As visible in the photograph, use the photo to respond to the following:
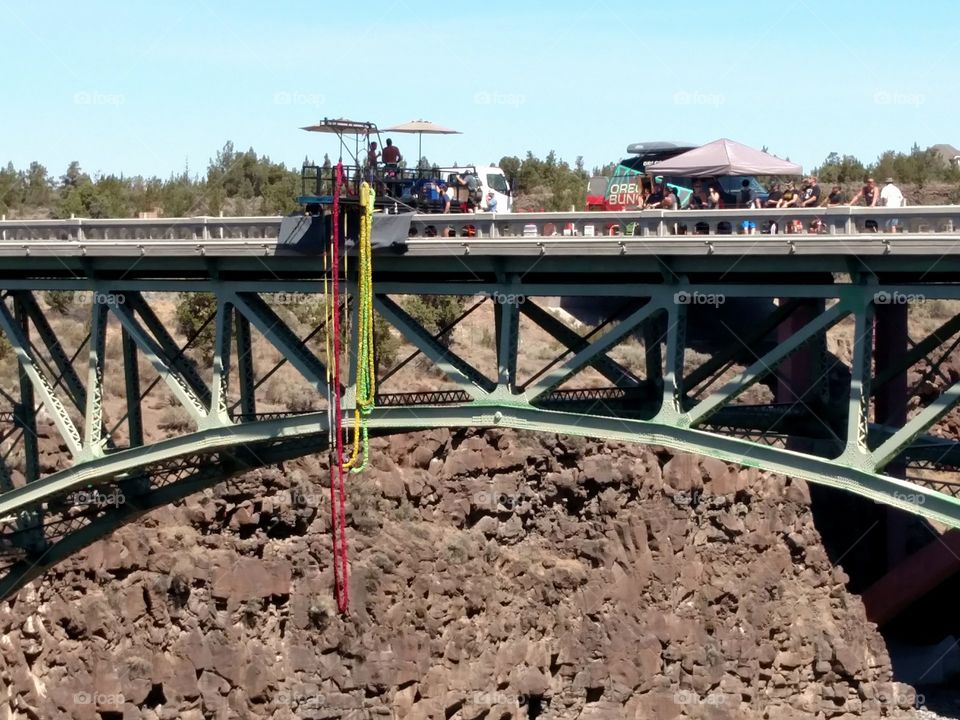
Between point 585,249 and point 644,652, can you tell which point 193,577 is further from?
point 585,249

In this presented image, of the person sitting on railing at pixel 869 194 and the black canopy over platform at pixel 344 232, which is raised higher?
the person sitting on railing at pixel 869 194

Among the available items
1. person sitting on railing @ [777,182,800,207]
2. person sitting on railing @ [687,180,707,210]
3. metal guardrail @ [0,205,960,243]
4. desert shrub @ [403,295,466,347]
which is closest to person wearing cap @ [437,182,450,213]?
metal guardrail @ [0,205,960,243]

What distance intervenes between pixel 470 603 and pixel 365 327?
1875 cm

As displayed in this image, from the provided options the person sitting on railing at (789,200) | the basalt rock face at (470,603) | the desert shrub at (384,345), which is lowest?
the basalt rock face at (470,603)

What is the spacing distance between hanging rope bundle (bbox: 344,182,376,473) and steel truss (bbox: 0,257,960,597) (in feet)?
0.99

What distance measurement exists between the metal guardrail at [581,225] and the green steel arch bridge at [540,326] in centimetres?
4

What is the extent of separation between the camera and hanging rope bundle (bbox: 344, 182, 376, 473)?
22719 millimetres

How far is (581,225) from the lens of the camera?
2261cm

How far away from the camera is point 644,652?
4222cm

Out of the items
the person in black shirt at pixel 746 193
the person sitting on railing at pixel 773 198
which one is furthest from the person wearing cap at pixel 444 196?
the person sitting on railing at pixel 773 198

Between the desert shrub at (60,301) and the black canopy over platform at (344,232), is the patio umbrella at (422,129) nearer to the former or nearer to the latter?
the black canopy over platform at (344,232)

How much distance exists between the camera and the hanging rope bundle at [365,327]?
22719 mm

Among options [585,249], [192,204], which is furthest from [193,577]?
[192,204]

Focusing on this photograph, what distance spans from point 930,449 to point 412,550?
19940 millimetres
